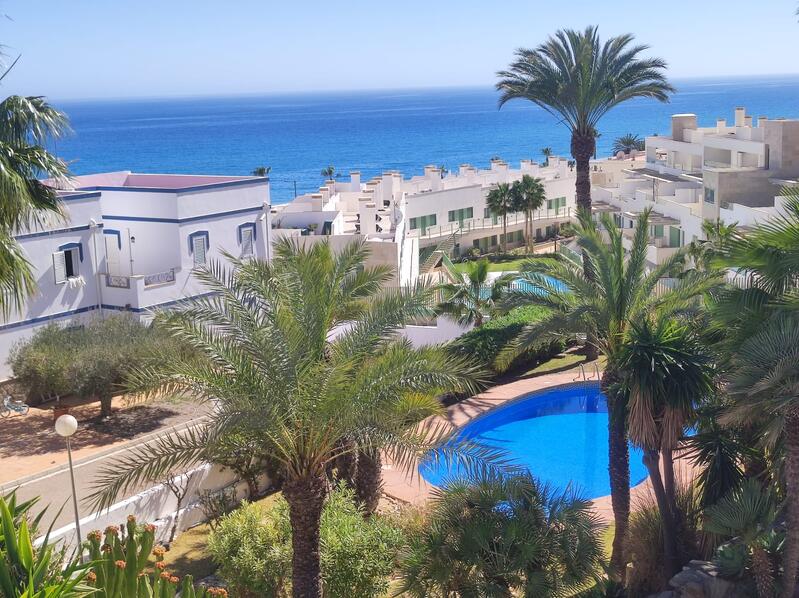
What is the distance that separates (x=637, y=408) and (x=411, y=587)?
13.1ft

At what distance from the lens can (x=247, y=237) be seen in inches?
1227

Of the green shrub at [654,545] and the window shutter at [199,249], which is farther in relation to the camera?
the window shutter at [199,249]

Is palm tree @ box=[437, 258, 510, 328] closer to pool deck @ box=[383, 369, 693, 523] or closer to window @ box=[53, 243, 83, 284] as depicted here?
pool deck @ box=[383, 369, 693, 523]

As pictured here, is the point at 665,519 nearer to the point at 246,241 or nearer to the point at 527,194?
the point at 246,241

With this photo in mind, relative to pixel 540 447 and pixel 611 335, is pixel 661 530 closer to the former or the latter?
pixel 611 335

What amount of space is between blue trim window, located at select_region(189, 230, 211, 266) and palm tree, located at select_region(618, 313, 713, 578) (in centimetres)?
1859

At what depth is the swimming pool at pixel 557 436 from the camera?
20.8 meters

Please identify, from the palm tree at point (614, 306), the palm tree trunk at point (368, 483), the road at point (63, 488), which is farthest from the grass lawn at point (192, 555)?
the palm tree at point (614, 306)

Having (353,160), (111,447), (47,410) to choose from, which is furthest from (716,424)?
(353,160)

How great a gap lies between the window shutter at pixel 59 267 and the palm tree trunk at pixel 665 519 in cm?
1842

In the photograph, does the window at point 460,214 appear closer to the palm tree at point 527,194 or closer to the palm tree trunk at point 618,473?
the palm tree at point 527,194

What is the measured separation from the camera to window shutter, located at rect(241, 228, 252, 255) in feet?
101

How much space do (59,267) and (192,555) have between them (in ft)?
43.6

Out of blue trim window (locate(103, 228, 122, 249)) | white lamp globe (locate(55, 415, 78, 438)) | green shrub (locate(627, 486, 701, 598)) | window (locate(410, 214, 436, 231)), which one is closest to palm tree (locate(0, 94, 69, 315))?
white lamp globe (locate(55, 415, 78, 438))
